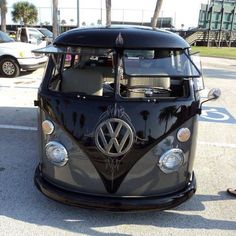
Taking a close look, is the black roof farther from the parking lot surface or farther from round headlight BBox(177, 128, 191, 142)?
the parking lot surface

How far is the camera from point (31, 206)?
145 inches

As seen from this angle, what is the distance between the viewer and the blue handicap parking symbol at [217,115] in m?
7.31

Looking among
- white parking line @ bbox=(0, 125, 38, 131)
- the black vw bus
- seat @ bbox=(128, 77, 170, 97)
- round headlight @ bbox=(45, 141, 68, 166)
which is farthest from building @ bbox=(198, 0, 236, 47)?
round headlight @ bbox=(45, 141, 68, 166)

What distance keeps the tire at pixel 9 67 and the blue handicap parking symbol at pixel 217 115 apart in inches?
248

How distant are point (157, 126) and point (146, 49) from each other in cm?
77

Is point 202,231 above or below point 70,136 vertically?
below

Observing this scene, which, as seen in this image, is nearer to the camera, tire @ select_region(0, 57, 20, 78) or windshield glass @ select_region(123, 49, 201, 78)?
windshield glass @ select_region(123, 49, 201, 78)

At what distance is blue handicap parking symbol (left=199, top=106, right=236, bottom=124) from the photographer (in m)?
7.31

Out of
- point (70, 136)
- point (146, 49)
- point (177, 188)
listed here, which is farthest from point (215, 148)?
point (70, 136)

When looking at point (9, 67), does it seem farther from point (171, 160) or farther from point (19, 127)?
point (171, 160)

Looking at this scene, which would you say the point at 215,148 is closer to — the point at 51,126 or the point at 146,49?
the point at 146,49

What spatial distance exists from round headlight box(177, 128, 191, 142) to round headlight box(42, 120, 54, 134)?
3.84ft

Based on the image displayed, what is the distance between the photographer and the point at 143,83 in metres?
3.85

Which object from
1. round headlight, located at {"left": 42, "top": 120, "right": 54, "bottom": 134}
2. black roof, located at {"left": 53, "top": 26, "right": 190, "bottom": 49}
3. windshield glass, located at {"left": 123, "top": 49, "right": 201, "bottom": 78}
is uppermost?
black roof, located at {"left": 53, "top": 26, "right": 190, "bottom": 49}
